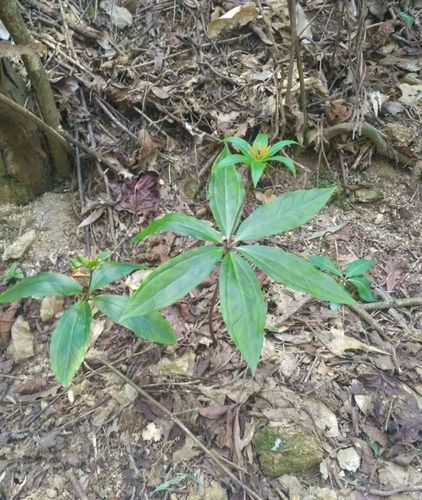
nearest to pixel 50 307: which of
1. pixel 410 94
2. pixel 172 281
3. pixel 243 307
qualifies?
pixel 172 281

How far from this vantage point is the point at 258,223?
1.25 metres

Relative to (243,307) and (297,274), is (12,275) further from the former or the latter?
(297,274)

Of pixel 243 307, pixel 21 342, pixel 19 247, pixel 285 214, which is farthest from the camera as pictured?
pixel 19 247

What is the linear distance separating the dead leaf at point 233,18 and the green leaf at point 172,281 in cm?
194

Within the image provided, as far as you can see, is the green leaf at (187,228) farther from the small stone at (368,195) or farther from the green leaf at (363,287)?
the small stone at (368,195)

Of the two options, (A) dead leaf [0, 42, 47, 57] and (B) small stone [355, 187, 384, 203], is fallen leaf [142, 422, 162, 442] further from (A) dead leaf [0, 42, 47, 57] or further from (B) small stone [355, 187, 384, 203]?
(B) small stone [355, 187, 384, 203]

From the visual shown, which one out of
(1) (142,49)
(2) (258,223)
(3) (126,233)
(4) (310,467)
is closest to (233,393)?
(4) (310,467)

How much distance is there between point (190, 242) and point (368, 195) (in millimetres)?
1082

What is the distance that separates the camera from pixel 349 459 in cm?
147

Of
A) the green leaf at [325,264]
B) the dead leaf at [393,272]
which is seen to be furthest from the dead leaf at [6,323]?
the dead leaf at [393,272]

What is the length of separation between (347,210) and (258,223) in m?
1.29

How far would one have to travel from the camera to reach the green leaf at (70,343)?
4.24ft

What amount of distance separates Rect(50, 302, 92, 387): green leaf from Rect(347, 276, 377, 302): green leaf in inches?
49.1

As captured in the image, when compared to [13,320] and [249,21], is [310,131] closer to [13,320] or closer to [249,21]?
[249,21]
